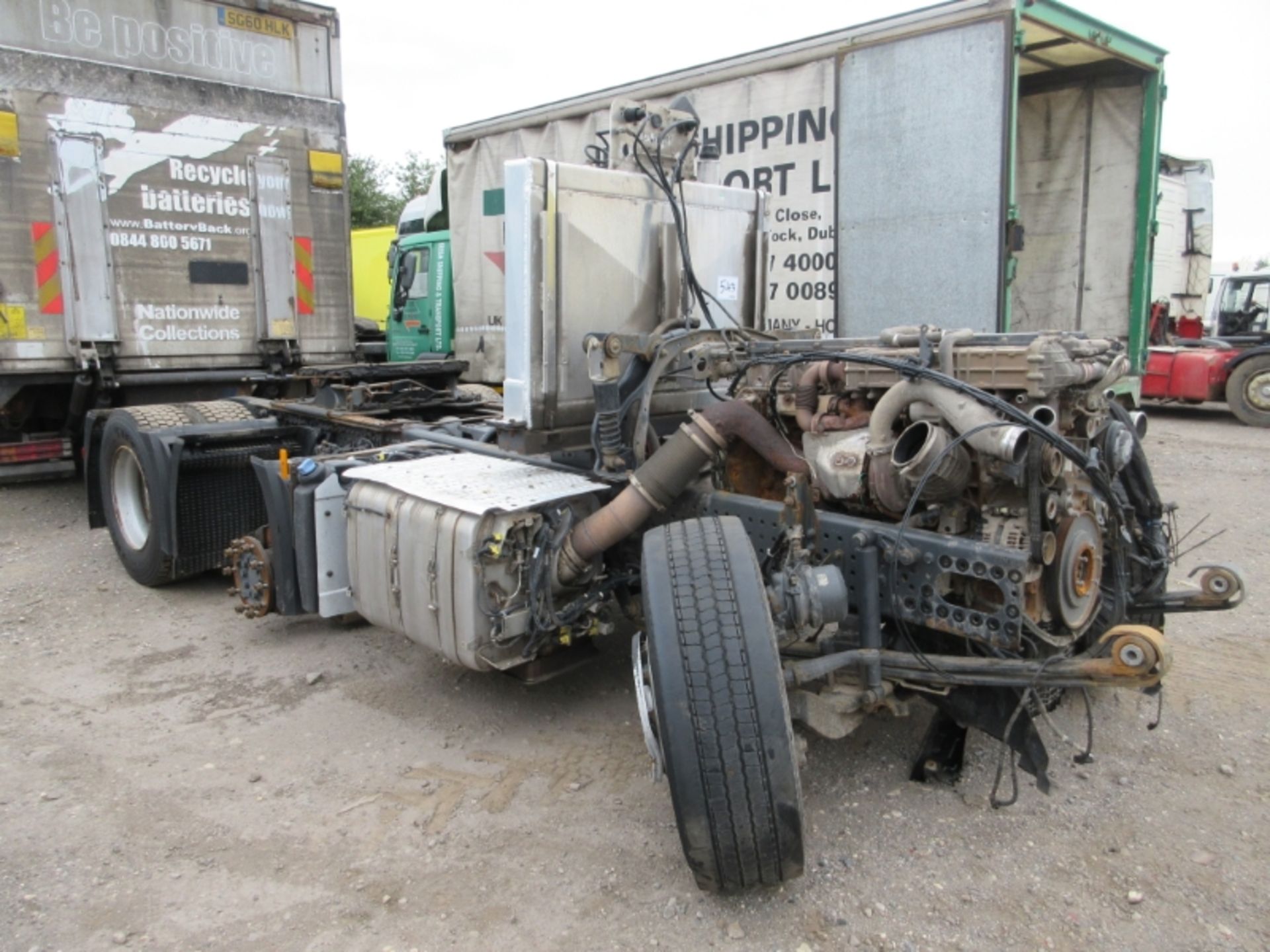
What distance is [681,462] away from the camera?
11.7ft

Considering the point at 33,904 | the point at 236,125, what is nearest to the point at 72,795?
the point at 33,904

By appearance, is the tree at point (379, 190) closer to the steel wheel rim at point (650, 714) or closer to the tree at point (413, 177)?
the tree at point (413, 177)

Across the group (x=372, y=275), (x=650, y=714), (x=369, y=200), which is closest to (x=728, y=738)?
(x=650, y=714)

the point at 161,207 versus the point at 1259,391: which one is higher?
the point at 161,207

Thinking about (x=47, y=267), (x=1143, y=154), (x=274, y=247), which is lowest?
(x=47, y=267)

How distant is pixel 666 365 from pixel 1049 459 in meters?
1.54

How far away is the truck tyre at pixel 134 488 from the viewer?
5.52 metres

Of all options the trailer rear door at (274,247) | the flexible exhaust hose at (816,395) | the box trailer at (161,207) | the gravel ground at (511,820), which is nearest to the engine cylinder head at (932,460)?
the flexible exhaust hose at (816,395)

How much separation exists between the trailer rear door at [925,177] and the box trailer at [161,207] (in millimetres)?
4088

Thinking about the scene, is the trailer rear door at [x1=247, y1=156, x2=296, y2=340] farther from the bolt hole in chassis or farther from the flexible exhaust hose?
the flexible exhaust hose

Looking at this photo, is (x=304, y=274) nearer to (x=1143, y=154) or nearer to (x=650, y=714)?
(x=650, y=714)

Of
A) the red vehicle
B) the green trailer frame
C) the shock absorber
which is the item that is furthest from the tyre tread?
the red vehicle

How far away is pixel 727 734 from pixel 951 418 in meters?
1.19

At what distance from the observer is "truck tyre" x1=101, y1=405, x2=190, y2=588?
5523mm
